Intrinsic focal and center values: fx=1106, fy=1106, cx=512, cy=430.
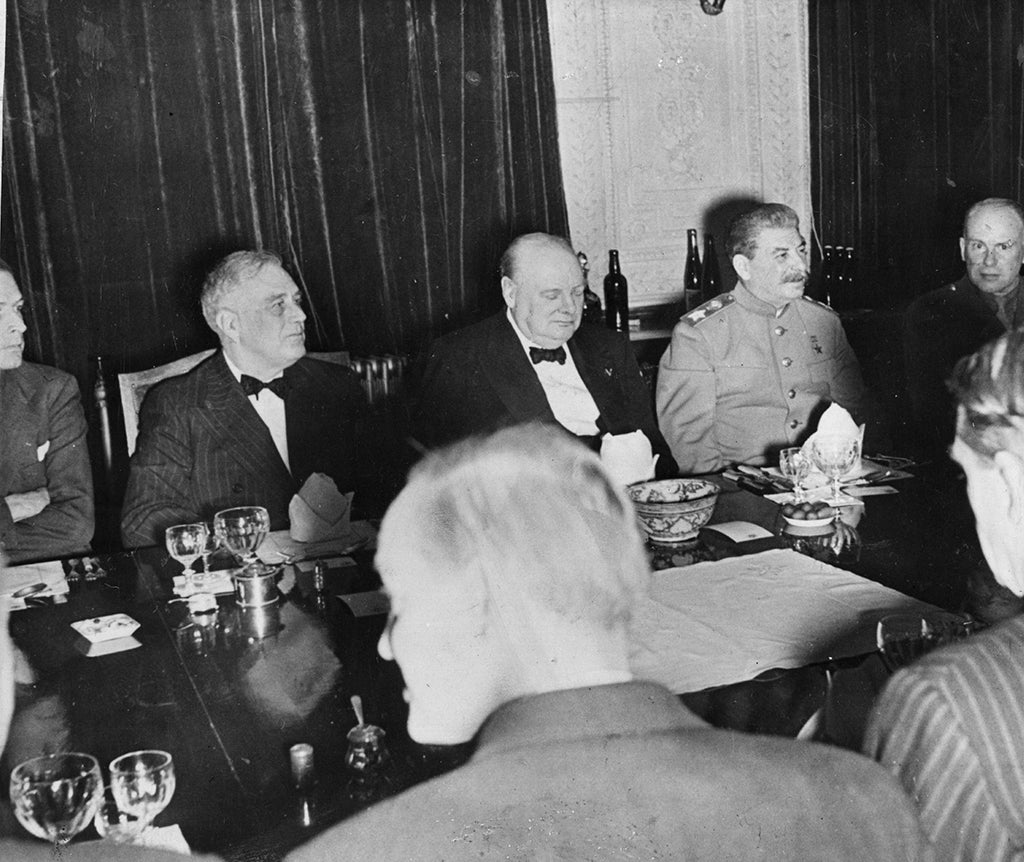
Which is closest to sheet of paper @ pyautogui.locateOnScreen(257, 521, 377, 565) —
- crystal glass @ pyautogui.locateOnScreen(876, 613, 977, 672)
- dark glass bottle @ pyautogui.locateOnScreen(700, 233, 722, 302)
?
crystal glass @ pyautogui.locateOnScreen(876, 613, 977, 672)

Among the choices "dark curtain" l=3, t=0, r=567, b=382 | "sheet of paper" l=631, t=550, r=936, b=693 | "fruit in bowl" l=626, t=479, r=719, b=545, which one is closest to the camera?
"sheet of paper" l=631, t=550, r=936, b=693

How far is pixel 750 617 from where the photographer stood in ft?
5.41

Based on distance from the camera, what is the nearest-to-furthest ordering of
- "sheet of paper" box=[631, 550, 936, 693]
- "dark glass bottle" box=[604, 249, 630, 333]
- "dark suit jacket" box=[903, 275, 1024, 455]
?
"sheet of paper" box=[631, 550, 936, 693] < "dark suit jacket" box=[903, 275, 1024, 455] < "dark glass bottle" box=[604, 249, 630, 333]

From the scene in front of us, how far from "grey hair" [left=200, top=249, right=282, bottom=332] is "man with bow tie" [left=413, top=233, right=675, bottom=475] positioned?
592 mm

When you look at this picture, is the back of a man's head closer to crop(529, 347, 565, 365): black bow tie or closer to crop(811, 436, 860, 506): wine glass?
crop(811, 436, 860, 506): wine glass

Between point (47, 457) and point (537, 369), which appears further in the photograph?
point (537, 369)

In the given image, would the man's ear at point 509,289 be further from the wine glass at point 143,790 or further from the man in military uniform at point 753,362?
the wine glass at point 143,790

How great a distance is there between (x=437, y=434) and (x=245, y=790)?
218 cm

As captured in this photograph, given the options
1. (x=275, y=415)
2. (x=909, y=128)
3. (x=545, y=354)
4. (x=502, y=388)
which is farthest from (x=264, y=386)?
(x=909, y=128)

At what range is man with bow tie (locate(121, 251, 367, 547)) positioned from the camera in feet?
9.05

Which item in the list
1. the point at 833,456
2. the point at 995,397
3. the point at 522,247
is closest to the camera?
the point at 995,397

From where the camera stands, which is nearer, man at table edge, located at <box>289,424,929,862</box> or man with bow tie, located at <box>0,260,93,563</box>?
man at table edge, located at <box>289,424,929,862</box>

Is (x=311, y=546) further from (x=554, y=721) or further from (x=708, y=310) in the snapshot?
(x=708, y=310)

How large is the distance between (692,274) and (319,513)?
3.16 m
